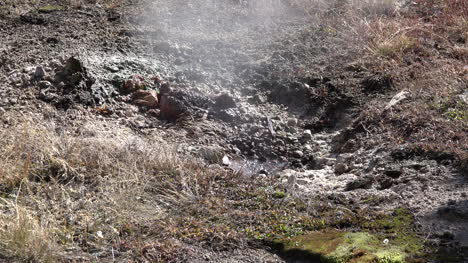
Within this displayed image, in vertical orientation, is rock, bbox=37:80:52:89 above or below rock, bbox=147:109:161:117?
above

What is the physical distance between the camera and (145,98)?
6297 mm

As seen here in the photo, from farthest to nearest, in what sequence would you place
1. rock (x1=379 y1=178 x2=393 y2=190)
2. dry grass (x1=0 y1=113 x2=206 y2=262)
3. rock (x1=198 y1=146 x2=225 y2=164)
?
rock (x1=198 y1=146 x2=225 y2=164)
rock (x1=379 y1=178 x2=393 y2=190)
dry grass (x1=0 y1=113 x2=206 y2=262)

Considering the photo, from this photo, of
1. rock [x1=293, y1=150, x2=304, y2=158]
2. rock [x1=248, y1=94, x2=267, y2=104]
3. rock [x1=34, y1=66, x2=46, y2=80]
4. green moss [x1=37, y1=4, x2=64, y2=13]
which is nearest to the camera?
rock [x1=293, y1=150, x2=304, y2=158]

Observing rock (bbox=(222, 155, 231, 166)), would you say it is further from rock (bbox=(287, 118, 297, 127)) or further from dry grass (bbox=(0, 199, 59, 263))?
dry grass (bbox=(0, 199, 59, 263))

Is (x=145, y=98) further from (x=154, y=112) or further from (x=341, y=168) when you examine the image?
(x=341, y=168)

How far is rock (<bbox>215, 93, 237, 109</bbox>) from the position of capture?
254 inches

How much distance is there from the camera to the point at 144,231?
391 cm

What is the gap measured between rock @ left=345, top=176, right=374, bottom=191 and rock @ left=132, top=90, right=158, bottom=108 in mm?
2467

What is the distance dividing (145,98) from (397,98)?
2.71 m

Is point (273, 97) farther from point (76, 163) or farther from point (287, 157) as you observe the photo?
point (76, 163)

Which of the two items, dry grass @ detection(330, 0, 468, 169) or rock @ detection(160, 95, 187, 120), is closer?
dry grass @ detection(330, 0, 468, 169)

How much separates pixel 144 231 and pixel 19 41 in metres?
3.90

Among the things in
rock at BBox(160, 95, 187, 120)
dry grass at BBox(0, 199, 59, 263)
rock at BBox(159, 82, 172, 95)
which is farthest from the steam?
dry grass at BBox(0, 199, 59, 263)

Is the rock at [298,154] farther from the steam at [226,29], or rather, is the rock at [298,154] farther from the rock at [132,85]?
the rock at [132,85]
